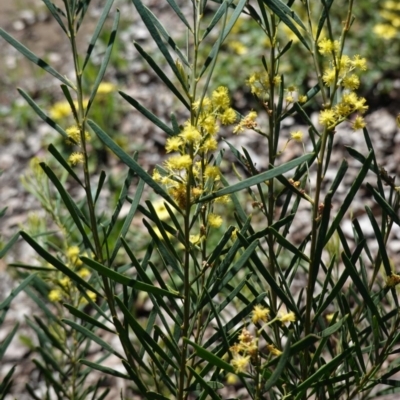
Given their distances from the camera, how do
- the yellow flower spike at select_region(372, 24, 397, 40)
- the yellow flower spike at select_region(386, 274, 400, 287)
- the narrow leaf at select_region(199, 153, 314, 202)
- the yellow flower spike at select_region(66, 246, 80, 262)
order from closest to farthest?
the narrow leaf at select_region(199, 153, 314, 202) → the yellow flower spike at select_region(386, 274, 400, 287) → the yellow flower spike at select_region(66, 246, 80, 262) → the yellow flower spike at select_region(372, 24, 397, 40)

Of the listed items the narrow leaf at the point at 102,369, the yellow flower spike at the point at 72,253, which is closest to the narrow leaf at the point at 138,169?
the narrow leaf at the point at 102,369

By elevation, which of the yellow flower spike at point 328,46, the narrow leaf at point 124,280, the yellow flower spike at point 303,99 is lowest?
the narrow leaf at point 124,280

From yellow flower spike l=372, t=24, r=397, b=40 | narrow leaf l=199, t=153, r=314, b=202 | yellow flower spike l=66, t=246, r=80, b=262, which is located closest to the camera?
narrow leaf l=199, t=153, r=314, b=202

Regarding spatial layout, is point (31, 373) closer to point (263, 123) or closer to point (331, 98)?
point (263, 123)

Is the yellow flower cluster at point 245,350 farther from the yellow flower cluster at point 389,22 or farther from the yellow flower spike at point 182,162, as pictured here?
→ the yellow flower cluster at point 389,22

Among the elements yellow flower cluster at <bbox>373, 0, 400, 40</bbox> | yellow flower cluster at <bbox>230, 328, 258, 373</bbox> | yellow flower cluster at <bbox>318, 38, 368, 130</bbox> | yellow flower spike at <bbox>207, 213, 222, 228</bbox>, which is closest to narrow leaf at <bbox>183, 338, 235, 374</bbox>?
yellow flower cluster at <bbox>230, 328, 258, 373</bbox>

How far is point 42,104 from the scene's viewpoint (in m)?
3.68

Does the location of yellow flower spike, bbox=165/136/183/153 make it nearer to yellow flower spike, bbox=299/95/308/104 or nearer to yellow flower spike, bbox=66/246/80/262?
yellow flower spike, bbox=299/95/308/104

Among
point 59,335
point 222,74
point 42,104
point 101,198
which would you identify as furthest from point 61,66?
point 59,335

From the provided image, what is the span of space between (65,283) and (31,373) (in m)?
1.38

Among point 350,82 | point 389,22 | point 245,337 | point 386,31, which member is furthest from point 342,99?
point 389,22

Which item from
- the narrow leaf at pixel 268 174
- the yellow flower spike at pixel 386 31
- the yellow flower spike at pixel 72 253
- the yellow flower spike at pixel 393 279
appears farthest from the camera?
the yellow flower spike at pixel 386 31

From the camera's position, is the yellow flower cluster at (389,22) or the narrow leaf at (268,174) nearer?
the narrow leaf at (268,174)

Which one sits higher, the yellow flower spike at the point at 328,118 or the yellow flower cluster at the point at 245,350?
the yellow flower spike at the point at 328,118
